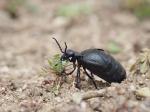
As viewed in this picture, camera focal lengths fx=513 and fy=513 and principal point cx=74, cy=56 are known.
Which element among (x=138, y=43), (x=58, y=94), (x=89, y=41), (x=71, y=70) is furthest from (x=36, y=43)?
(x=58, y=94)

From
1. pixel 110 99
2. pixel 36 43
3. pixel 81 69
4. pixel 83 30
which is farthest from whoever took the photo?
pixel 83 30

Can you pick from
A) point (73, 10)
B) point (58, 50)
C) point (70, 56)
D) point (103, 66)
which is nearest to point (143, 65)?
point (103, 66)

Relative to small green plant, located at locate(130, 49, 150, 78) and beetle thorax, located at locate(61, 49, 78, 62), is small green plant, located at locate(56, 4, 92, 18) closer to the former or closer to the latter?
small green plant, located at locate(130, 49, 150, 78)

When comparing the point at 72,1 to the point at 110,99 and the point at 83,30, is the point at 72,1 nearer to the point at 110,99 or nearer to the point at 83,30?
the point at 83,30

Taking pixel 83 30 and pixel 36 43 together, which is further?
pixel 83 30

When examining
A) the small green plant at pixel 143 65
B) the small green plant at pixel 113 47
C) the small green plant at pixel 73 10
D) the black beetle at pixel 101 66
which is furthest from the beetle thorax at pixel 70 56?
the small green plant at pixel 73 10

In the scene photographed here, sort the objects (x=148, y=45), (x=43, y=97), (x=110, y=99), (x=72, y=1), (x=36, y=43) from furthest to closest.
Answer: (x=72, y=1) < (x=36, y=43) < (x=148, y=45) < (x=43, y=97) < (x=110, y=99)

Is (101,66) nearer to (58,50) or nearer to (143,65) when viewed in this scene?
(143,65)
